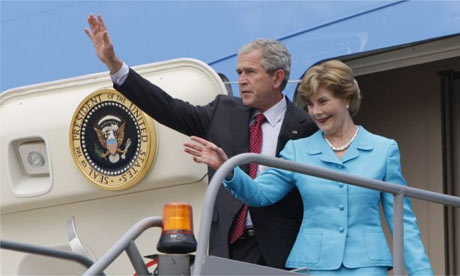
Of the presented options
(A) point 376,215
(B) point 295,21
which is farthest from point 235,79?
(A) point 376,215

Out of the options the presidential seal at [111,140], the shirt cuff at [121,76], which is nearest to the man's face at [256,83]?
the shirt cuff at [121,76]

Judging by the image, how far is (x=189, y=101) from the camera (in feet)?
15.9

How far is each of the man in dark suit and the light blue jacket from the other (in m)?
0.19

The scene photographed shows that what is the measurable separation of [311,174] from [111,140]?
5.03 ft

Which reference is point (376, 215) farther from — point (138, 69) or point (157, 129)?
point (138, 69)

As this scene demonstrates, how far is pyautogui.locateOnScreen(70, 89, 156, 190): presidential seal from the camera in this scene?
193 inches

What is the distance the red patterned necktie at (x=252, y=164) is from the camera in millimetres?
4297

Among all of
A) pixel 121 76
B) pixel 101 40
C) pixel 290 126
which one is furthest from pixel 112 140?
pixel 290 126

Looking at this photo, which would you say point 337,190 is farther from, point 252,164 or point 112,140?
point 112,140

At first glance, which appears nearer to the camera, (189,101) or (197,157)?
Result: (197,157)

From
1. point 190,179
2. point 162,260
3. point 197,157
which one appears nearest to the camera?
point 162,260

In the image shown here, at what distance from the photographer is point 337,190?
3.99m

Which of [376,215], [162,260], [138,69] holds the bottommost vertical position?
[162,260]

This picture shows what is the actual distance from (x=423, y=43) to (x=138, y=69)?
1355 millimetres
